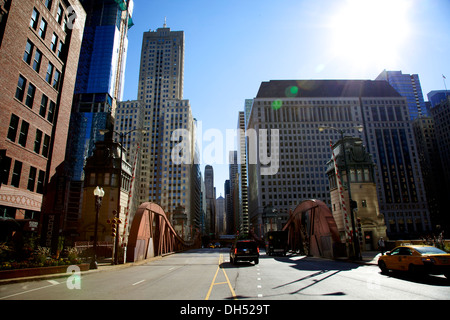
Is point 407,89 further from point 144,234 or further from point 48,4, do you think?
point 48,4

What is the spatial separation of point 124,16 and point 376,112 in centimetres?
14635

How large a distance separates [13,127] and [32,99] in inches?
133

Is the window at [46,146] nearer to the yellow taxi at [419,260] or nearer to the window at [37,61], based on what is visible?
the window at [37,61]

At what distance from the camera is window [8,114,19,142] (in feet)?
64.7

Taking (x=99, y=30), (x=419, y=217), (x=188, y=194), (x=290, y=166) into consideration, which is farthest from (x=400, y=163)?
(x=99, y=30)

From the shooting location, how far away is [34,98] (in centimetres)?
2230

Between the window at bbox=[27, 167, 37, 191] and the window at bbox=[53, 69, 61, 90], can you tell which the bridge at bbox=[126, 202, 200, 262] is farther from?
the window at bbox=[53, 69, 61, 90]

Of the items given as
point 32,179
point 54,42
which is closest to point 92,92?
point 54,42

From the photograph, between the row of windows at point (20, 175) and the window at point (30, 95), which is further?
the window at point (30, 95)

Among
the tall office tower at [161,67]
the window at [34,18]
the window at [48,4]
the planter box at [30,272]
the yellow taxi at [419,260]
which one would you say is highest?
the tall office tower at [161,67]

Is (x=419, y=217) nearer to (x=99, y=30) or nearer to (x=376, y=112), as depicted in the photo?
(x=376, y=112)

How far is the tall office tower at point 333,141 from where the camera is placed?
401 feet

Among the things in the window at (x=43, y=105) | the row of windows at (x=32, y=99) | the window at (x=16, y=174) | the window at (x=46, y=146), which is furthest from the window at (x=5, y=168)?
the window at (x=43, y=105)

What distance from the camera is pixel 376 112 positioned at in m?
135
